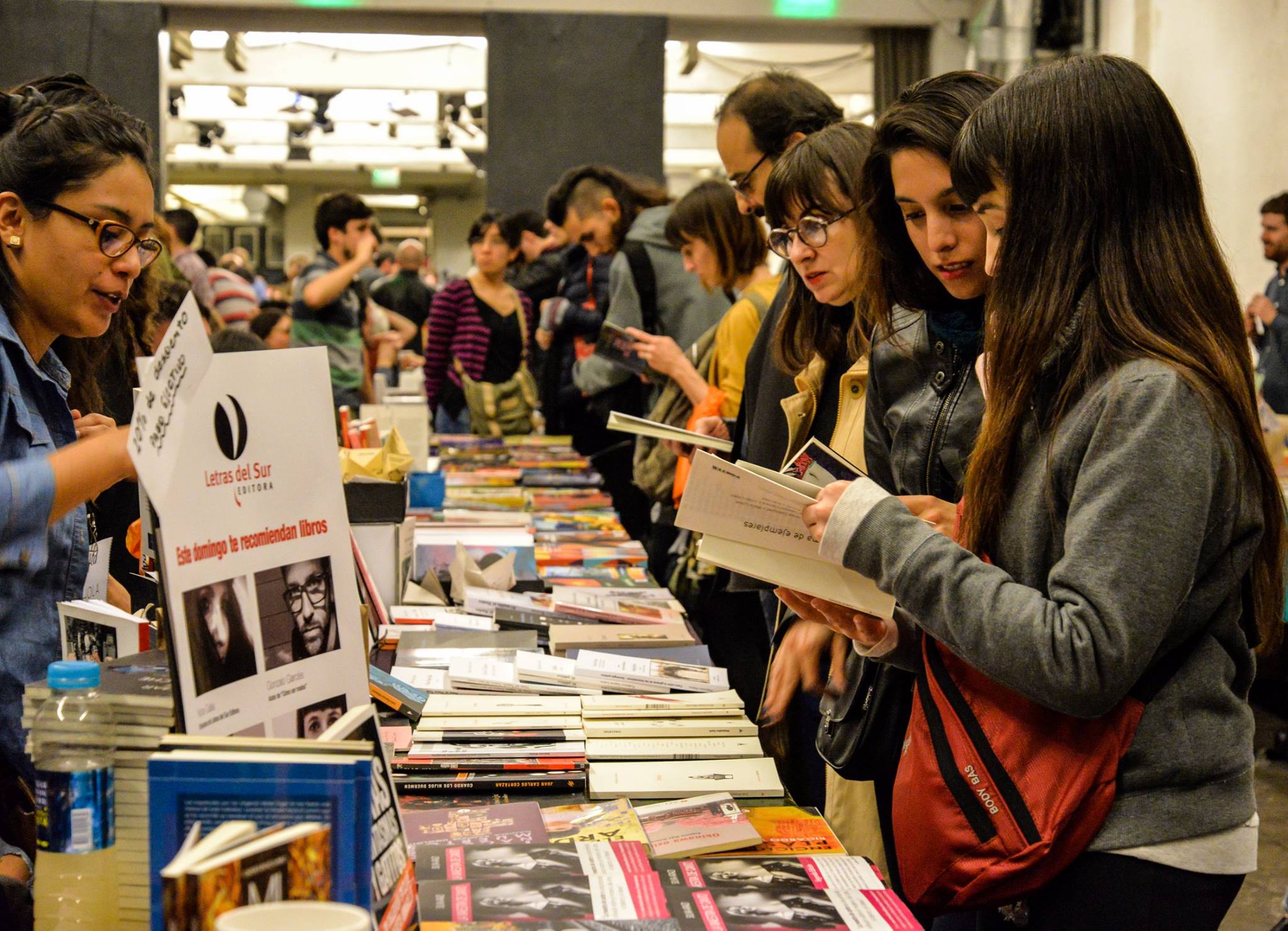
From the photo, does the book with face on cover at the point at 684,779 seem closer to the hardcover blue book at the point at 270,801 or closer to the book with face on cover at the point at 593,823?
the book with face on cover at the point at 593,823

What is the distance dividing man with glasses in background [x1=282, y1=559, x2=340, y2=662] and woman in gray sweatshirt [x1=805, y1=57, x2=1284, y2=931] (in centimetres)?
53

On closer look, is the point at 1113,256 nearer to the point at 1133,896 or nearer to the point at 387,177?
the point at 1133,896

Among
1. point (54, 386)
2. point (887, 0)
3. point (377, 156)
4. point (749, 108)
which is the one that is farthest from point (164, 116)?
point (377, 156)

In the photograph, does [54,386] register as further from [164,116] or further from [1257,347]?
[164,116]

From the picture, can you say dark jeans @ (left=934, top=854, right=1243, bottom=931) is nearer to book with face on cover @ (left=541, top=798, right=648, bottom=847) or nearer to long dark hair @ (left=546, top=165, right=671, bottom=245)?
book with face on cover @ (left=541, top=798, right=648, bottom=847)

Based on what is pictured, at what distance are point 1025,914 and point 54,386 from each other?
1309 mm

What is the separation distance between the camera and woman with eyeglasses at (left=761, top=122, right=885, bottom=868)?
2.06 m

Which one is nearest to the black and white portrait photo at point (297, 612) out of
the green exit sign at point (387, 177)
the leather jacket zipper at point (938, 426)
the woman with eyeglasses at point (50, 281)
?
the woman with eyeglasses at point (50, 281)

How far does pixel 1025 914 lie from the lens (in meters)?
1.26

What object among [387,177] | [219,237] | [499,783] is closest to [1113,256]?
[499,783]

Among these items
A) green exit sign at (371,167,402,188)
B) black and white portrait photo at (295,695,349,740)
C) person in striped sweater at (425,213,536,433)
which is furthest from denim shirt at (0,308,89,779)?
green exit sign at (371,167,402,188)

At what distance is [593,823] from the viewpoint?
4.61 ft

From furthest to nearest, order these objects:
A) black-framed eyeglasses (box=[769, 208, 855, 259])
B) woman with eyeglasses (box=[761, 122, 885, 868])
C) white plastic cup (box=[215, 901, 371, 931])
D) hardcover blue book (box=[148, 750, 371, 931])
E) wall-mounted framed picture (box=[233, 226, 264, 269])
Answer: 1. wall-mounted framed picture (box=[233, 226, 264, 269])
2. black-framed eyeglasses (box=[769, 208, 855, 259])
3. woman with eyeglasses (box=[761, 122, 885, 868])
4. hardcover blue book (box=[148, 750, 371, 931])
5. white plastic cup (box=[215, 901, 371, 931])

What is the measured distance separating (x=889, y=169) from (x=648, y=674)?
2.84ft
